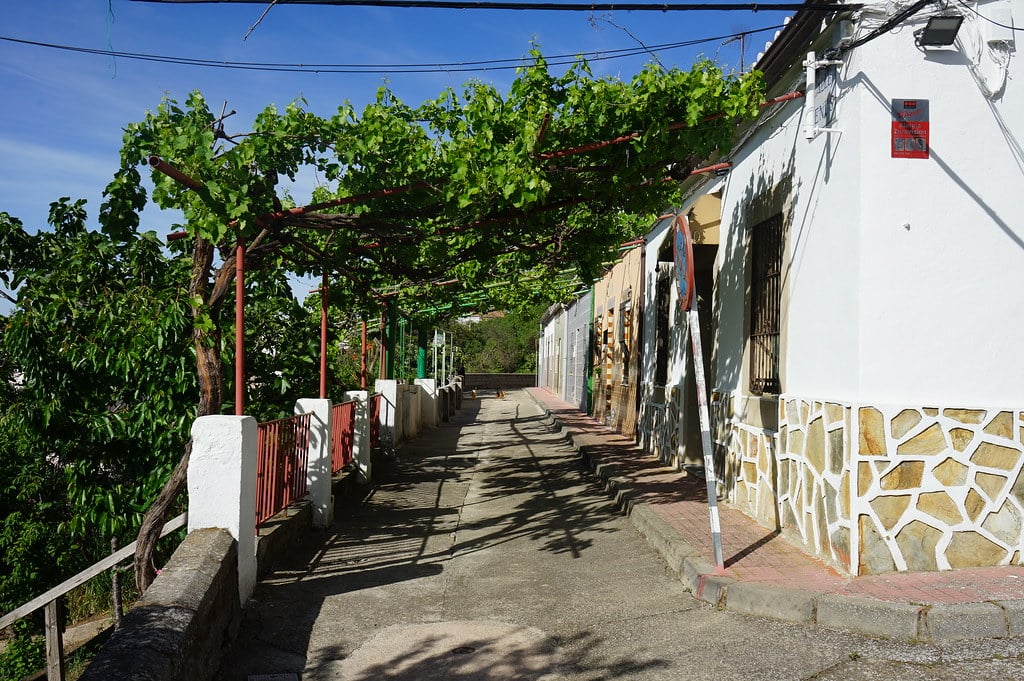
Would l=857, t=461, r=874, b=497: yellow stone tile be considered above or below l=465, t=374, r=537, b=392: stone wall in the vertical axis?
above

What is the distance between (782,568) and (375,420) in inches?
363

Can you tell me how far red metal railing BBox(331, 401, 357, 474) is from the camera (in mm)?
9643

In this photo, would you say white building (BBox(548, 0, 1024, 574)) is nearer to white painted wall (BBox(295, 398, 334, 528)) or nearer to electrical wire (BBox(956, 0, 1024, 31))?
electrical wire (BBox(956, 0, 1024, 31))

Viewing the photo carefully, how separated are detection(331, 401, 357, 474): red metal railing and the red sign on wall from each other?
6.08m

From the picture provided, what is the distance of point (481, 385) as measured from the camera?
180 feet

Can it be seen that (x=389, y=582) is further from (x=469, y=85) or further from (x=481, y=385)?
(x=481, y=385)

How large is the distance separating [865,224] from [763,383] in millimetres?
2145

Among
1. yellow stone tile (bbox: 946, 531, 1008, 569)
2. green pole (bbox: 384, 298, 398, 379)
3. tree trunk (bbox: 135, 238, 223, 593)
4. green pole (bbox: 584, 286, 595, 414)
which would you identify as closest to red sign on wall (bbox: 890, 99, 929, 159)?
yellow stone tile (bbox: 946, 531, 1008, 569)

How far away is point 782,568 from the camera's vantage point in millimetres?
6121

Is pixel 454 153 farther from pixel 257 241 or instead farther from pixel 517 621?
pixel 517 621

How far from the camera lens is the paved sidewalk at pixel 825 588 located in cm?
483

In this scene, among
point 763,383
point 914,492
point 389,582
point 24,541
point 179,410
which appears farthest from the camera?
point 24,541

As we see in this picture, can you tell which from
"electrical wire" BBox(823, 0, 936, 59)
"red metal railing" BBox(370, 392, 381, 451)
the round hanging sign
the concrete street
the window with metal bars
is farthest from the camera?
"red metal railing" BBox(370, 392, 381, 451)

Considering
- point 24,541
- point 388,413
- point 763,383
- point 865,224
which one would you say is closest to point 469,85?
point 865,224
